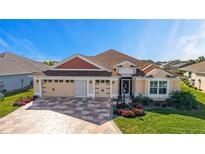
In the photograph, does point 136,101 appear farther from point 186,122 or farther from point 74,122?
point 74,122

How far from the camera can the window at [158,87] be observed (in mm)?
16312

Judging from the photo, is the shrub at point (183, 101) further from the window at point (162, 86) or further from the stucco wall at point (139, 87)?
the stucco wall at point (139, 87)

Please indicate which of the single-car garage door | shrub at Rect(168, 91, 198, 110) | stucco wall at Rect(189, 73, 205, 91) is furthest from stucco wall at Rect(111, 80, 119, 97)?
stucco wall at Rect(189, 73, 205, 91)

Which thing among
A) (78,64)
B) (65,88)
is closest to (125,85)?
(78,64)

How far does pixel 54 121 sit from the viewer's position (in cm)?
1026

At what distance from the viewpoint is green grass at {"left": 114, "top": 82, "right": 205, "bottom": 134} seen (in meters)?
8.84

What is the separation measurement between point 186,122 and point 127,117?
3798mm

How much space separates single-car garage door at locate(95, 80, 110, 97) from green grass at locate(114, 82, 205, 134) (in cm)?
563

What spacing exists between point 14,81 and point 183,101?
21.6 m

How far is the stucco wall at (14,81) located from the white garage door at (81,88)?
10.7 m

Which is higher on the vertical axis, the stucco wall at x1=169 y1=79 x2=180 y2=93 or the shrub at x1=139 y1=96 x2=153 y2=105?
the stucco wall at x1=169 y1=79 x2=180 y2=93

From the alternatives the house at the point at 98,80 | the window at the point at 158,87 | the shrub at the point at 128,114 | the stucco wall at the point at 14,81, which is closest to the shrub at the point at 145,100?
the house at the point at 98,80

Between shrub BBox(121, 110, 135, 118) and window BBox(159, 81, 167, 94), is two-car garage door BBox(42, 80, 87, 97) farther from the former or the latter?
window BBox(159, 81, 167, 94)
